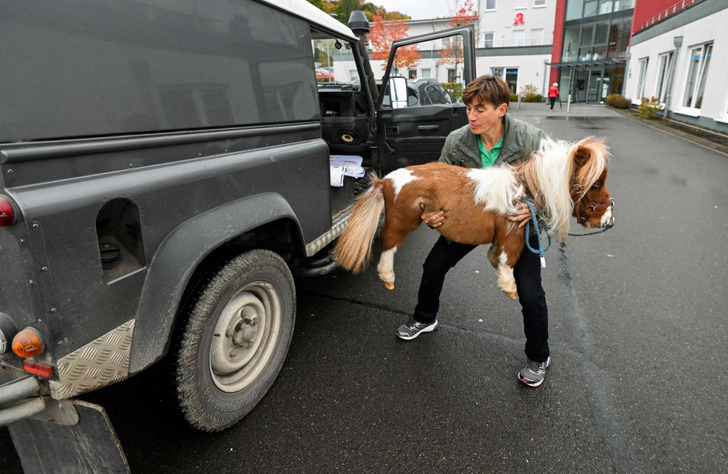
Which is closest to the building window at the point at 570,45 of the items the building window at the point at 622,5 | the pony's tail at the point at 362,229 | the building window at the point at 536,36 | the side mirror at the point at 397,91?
the building window at the point at 536,36

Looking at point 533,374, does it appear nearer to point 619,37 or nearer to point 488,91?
point 488,91

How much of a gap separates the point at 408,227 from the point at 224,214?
1.11 metres

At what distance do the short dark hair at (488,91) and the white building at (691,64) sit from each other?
14.8 meters

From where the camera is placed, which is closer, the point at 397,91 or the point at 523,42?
the point at 397,91

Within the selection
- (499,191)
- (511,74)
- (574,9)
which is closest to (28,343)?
(499,191)

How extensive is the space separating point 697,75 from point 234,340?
19893 mm

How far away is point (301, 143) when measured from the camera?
269 centimetres

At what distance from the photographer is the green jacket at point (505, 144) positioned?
2586 millimetres

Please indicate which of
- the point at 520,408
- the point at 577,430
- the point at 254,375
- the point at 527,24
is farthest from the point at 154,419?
the point at 527,24

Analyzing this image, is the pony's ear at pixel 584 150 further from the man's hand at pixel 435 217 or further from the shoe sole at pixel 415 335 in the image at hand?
the shoe sole at pixel 415 335

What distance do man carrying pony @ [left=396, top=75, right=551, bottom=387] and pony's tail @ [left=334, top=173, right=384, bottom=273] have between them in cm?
33

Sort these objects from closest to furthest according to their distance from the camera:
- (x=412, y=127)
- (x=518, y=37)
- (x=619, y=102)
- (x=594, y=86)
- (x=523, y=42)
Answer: (x=412, y=127)
(x=619, y=102)
(x=594, y=86)
(x=523, y=42)
(x=518, y=37)

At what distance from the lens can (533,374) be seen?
2.68 metres

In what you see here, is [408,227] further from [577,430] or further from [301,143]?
[577,430]
